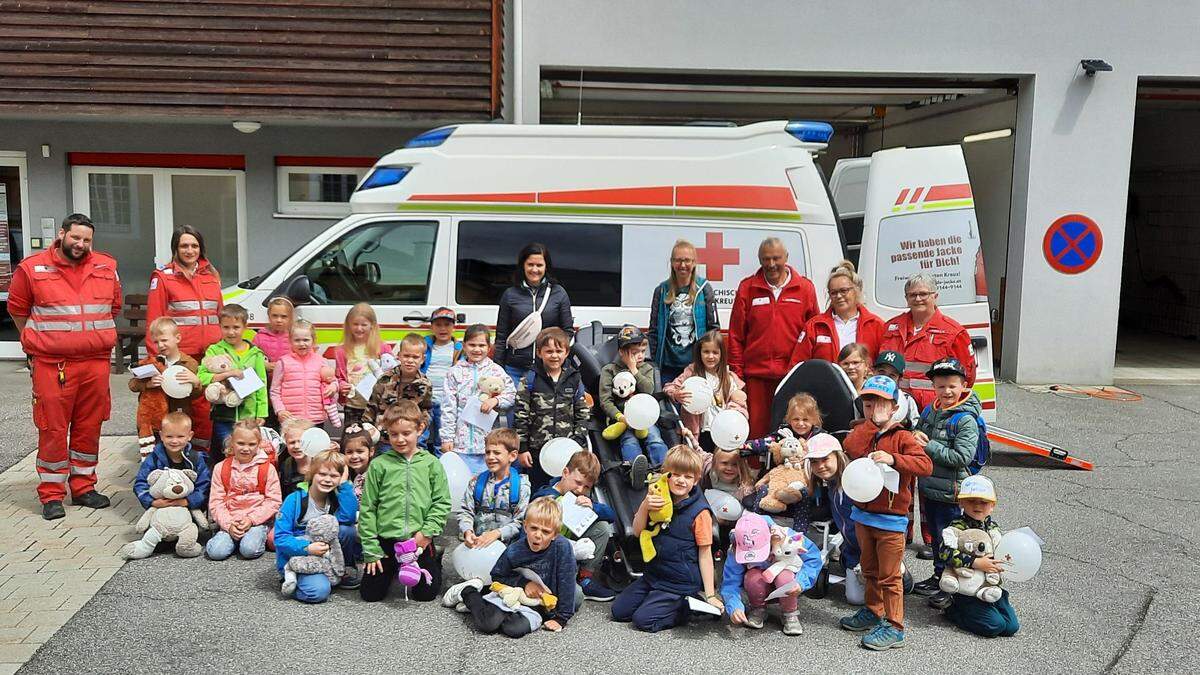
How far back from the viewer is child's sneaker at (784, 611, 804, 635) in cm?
476

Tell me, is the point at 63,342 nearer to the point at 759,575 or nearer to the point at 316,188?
the point at 759,575

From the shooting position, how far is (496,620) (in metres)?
4.68

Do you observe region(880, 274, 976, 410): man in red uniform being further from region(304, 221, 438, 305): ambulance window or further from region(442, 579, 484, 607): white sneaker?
region(304, 221, 438, 305): ambulance window

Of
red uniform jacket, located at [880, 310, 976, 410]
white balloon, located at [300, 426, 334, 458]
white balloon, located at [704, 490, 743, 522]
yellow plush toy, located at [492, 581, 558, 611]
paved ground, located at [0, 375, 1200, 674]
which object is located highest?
red uniform jacket, located at [880, 310, 976, 410]

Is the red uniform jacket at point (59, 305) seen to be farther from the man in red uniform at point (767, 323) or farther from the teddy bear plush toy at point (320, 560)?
the man in red uniform at point (767, 323)

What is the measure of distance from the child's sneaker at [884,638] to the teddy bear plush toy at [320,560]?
266cm

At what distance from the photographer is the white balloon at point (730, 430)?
5.36 meters

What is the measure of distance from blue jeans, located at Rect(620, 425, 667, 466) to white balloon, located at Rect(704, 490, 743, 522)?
0.66m

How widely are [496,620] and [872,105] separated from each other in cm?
1205

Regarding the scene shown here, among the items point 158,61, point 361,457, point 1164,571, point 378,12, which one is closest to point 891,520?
point 1164,571

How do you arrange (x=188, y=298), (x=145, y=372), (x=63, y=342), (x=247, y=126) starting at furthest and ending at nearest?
(x=247, y=126)
(x=188, y=298)
(x=63, y=342)
(x=145, y=372)

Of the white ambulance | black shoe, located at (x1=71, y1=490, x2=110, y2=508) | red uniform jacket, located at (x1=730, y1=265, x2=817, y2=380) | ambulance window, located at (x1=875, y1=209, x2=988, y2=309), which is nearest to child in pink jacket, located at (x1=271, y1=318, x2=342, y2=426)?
the white ambulance

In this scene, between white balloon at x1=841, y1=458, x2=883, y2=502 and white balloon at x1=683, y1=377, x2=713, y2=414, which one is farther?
white balloon at x1=683, y1=377, x2=713, y2=414

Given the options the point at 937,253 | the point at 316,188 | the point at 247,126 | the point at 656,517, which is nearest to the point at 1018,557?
the point at 656,517
